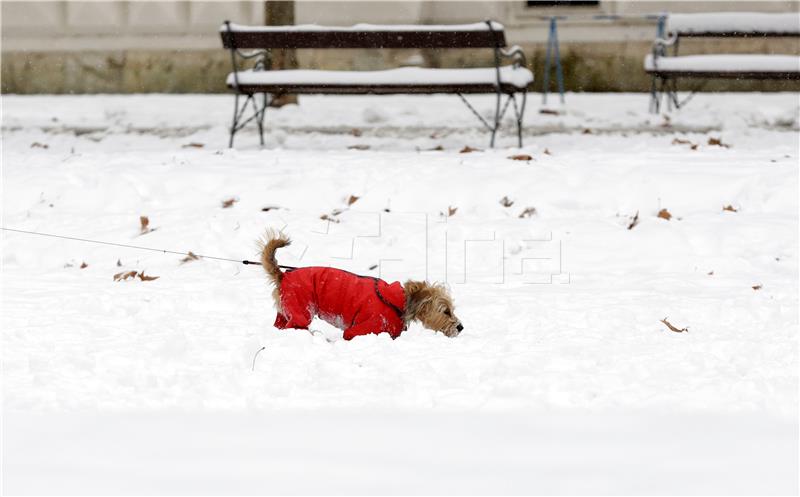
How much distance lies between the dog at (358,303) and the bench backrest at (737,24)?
759 centimetres

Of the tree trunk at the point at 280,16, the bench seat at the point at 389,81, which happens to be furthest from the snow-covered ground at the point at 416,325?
the tree trunk at the point at 280,16

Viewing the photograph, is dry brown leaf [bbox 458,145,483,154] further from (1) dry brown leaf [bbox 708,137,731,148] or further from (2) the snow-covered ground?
(1) dry brown leaf [bbox 708,137,731,148]

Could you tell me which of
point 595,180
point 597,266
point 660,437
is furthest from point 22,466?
point 595,180

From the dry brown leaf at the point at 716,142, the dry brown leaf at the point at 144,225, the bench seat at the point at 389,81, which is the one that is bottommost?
the dry brown leaf at the point at 144,225

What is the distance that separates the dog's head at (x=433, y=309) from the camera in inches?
164

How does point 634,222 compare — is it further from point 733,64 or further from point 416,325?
point 733,64

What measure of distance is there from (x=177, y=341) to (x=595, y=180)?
3.65m

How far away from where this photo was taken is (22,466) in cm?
280

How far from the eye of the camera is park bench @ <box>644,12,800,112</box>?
937 cm

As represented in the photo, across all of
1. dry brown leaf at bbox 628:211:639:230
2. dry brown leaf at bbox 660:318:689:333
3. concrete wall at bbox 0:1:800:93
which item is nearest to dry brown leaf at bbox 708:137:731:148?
dry brown leaf at bbox 628:211:639:230

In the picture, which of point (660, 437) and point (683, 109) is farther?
point (683, 109)

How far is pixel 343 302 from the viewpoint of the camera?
420 cm

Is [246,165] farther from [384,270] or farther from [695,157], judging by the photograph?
[695,157]

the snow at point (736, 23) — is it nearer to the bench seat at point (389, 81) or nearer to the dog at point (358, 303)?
the bench seat at point (389, 81)
